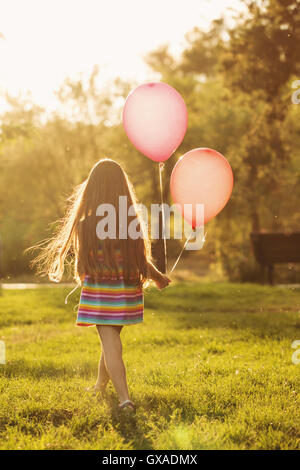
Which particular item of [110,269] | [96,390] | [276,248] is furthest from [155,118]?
[276,248]

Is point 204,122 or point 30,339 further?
point 204,122

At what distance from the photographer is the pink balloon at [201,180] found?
4.76 meters

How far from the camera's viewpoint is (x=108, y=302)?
3752 mm

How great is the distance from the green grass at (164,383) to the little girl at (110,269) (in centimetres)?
38

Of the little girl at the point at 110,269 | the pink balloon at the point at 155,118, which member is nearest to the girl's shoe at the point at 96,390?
the little girl at the point at 110,269

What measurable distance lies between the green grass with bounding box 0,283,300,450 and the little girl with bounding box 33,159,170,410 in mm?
377

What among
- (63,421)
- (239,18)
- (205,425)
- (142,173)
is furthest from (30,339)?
(142,173)

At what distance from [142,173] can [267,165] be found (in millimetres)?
6098

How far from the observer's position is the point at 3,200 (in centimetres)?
2466

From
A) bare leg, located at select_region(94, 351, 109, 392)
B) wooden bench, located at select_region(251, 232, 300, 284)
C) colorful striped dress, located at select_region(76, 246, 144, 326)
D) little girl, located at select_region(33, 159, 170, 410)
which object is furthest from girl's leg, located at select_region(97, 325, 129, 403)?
wooden bench, located at select_region(251, 232, 300, 284)

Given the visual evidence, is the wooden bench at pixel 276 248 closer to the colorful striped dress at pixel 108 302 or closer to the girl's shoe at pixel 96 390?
the girl's shoe at pixel 96 390

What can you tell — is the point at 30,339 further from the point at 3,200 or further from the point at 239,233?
the point at 3,200
